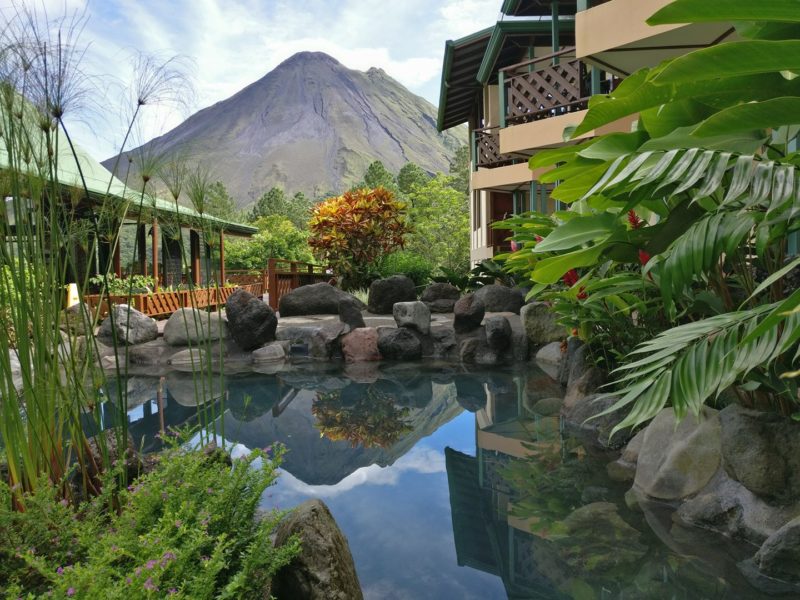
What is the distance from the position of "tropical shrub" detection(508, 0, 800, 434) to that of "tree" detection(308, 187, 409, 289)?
10542mm

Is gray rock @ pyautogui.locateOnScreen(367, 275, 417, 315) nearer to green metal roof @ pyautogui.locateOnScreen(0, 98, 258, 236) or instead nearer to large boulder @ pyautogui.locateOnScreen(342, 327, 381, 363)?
large boulder @ pyautogui.locateOnScreen(342, 327, 381, 363)

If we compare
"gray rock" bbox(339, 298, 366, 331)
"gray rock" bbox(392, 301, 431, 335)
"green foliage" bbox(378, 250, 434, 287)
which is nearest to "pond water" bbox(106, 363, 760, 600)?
"gray rock" bbox(392, 301, 431, 335)

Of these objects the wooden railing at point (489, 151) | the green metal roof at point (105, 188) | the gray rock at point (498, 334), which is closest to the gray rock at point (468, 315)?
the gray rock at point (498, 334)

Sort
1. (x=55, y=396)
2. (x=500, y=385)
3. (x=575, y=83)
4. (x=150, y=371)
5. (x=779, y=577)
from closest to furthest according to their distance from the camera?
(x=55, y=396)
(x=779, y=577)
(x=500, y=385)
(x=150, y=371)
(x=575, y=83)

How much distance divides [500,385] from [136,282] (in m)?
8.52

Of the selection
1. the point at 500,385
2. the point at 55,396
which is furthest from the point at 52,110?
the point at 500,385

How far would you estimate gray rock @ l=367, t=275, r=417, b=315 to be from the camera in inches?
446

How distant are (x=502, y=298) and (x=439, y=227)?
619 inches

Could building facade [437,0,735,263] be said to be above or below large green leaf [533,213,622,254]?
above

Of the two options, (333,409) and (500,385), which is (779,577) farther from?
(500,385)

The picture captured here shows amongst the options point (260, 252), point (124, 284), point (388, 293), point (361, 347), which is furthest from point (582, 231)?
point (260, 252)

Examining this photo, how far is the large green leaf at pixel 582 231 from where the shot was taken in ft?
8.41

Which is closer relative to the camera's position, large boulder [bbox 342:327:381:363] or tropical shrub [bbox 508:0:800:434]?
tropical shrub [bbox 508:0:800:434]

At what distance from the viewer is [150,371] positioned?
833 cm
